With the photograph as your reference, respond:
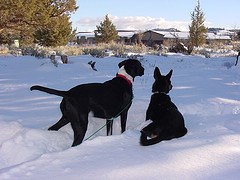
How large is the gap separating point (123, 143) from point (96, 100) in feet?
2.87

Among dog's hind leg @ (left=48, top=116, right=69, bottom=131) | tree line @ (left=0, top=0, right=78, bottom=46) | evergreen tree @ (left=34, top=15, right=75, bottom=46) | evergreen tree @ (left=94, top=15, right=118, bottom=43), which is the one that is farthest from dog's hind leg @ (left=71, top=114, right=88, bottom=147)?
evergreen tree @ (left=94, top=15, right=118, bottom=43)

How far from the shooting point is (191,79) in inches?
355

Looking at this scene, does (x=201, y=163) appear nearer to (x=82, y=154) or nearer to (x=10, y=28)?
(x=82, y=154)

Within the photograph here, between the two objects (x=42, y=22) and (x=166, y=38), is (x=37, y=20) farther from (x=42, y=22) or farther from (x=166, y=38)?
(x=166, y=38)

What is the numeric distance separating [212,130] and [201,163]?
126 cm

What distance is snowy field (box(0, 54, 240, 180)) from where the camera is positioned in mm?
2973

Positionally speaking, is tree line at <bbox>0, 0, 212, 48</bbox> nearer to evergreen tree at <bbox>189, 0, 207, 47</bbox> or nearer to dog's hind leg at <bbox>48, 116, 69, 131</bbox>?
evergreen tree at <bbox>189, 0, 207, 47</bbox>

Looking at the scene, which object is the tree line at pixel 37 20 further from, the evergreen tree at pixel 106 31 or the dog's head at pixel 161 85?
the dog's head at pixel 161 85

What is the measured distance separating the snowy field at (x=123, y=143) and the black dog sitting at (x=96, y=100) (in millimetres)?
295

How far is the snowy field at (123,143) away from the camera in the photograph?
2.97 meters

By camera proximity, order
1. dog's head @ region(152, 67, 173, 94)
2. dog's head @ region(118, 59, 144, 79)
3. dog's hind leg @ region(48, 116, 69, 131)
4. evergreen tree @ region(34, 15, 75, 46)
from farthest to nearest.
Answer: evergreen tree @ region(34, 15, 75, 46), dog's head @ region(118, 59, 144, 79), dog's head @ region(152, 67, 173, 94), dog's hind leg @ region(48, 116, 69, 131)

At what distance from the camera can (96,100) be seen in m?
4.44

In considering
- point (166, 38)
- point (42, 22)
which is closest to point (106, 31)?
point (166, 38)

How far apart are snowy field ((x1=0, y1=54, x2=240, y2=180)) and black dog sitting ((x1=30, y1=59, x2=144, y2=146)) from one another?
0.29 metres
